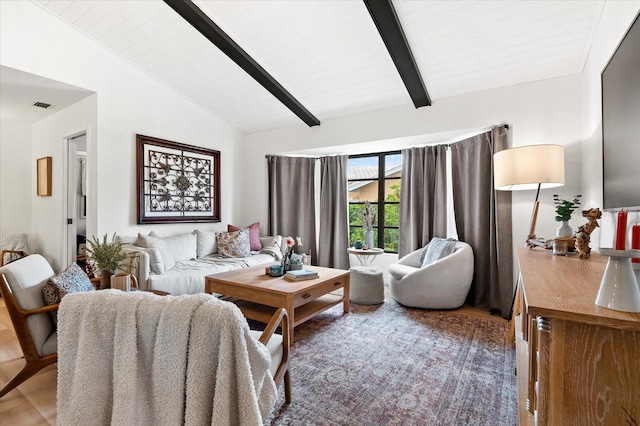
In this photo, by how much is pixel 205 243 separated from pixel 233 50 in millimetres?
2503

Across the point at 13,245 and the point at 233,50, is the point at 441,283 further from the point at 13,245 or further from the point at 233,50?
the point at 13,245

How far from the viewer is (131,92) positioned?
3.88 m

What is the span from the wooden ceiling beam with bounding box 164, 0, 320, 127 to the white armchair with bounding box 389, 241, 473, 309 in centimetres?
263

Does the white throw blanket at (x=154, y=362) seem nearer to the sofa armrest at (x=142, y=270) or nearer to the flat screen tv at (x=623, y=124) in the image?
the flat screen tv at (x=623, y=124)

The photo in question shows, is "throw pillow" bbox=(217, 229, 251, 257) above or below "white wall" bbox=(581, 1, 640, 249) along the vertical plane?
below

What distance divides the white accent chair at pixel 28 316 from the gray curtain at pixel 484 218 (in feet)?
12.4

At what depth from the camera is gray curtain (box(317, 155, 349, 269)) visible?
16.0 ft

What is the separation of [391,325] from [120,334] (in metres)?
2.41

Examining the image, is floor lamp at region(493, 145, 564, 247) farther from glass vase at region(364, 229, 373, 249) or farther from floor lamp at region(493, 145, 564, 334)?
glass vase at region(364, 229, 373, 249)

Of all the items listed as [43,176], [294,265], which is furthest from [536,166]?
[43,176]

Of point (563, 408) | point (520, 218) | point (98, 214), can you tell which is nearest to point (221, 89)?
point (98, 214)

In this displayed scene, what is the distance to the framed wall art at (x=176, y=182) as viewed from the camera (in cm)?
400

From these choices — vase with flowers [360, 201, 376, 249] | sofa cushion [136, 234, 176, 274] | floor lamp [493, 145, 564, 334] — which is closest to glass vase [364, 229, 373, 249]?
vase with flowers [360, 201, 376, 249]

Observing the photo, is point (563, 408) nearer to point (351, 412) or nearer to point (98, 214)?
point (351, 412)
